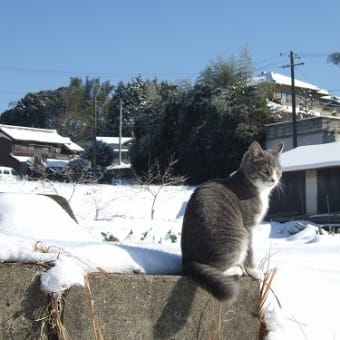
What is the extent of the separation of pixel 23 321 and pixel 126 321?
466 millimetres

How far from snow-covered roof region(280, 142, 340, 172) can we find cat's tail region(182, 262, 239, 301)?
48.2 feet

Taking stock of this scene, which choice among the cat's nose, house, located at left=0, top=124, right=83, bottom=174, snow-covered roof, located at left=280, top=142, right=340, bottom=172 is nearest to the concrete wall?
the cat's nose

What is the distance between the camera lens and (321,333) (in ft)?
9.09

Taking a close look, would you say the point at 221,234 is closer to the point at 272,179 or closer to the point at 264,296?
the point at 264,296

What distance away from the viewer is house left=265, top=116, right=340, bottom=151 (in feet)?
73.9

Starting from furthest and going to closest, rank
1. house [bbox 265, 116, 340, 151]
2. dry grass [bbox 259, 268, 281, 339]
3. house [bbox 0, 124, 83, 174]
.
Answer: house [bbox 0, 124, 83, 174] → house [bbox 265, 116, 340, 151] → dry grass [bbox 259, 268, 281, 339]

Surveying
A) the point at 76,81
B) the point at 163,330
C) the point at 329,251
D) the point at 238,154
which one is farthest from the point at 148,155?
the point at 76,81

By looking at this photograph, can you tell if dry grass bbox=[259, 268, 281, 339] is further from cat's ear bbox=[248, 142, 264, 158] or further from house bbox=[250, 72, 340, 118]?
house bbox=[250, 72, 340, 118]

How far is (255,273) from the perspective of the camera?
9.29 ft

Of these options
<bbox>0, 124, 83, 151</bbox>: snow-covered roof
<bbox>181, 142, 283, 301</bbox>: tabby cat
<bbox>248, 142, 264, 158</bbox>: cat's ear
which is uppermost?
<bbox>0, 124, 83, 151</bbox>: snow-covered roof

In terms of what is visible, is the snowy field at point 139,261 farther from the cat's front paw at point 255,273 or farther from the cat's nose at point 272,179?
the cat's nose at point 272,179

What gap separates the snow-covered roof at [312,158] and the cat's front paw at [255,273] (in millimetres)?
14314

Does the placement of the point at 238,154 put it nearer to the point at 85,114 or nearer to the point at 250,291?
the point at 250,291

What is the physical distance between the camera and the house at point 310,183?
57.0ft
